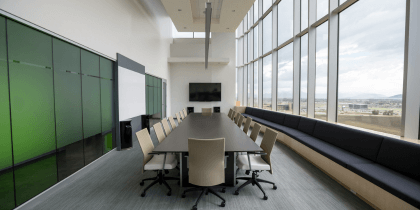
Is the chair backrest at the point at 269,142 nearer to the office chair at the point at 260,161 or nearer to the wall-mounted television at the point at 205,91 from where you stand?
the office chair at the point at 260,161

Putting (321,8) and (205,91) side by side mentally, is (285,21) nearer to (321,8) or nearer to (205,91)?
(321,8)

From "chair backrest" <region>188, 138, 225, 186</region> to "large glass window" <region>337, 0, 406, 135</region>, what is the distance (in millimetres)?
3319

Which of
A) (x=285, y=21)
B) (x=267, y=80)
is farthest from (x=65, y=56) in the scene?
(x=267, y=80)

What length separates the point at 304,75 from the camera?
597 cm

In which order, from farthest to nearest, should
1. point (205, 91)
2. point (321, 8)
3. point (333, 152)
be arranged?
point (205, 91) → point (321, 8) → point (333, 152)

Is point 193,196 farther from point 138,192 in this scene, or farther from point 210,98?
point 210,98

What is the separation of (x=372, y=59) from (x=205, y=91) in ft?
29.2

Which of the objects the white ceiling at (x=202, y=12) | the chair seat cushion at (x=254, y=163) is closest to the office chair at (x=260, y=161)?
the chair seat cushion at (x=254, y=163)

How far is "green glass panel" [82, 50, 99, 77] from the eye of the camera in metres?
3.51

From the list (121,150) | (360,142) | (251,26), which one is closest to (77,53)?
(121,150)

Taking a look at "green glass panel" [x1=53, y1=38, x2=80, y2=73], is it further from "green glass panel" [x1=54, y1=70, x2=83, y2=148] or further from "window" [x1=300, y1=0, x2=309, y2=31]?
"window" [x1=300, y1=0, x2=309, y2=31]

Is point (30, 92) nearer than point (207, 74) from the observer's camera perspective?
Yes

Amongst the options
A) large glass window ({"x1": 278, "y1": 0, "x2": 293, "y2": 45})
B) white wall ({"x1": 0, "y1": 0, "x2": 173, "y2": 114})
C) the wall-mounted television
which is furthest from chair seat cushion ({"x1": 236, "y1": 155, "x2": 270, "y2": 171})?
the wall-mounted television

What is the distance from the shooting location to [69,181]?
3.05 metres
